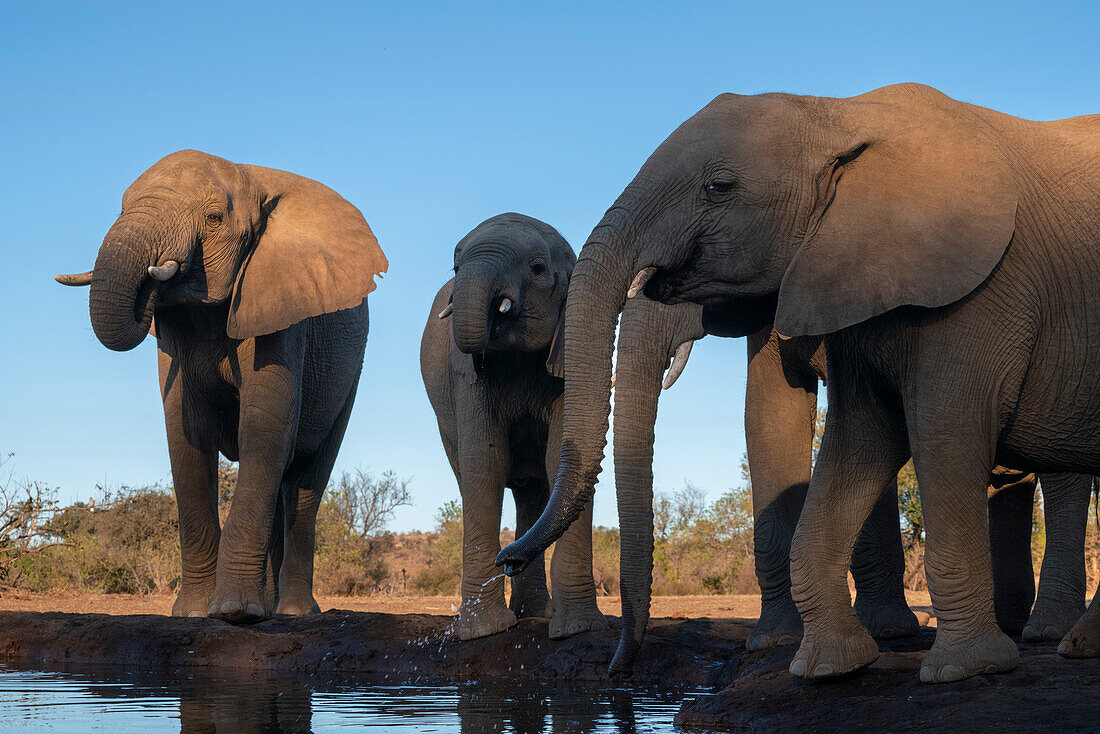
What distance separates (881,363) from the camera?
4992 millimetres

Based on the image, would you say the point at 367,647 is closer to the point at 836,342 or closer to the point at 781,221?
the point at 836,342

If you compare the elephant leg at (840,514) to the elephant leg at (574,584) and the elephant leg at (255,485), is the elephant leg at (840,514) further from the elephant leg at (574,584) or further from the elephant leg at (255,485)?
the elephant leg at (255,485)

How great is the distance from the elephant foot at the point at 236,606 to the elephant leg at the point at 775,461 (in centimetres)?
350

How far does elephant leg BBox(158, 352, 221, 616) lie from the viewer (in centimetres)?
902

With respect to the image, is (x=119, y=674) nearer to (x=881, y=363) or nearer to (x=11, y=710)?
(x=11, y=710)

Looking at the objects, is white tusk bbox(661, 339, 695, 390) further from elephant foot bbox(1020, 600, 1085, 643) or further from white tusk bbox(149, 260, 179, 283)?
white tusk bbox(149, 260, 179, 283)

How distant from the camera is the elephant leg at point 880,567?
6.42 m

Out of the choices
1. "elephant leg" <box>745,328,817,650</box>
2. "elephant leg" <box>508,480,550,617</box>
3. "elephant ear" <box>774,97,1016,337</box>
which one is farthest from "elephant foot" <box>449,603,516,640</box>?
"elephant ear" <box>774,97,1016,337</box>

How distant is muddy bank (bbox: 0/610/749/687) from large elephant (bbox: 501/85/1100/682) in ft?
6.37

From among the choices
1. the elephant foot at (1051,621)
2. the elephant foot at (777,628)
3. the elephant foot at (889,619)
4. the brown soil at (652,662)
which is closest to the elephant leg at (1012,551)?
the elephant foot at (1051,621)

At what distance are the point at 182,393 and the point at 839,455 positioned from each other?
535cm

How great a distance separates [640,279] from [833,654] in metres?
1.65

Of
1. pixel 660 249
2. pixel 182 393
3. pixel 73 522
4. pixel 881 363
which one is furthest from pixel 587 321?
pixel 73 522

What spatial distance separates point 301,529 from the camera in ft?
35.6
